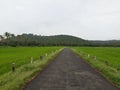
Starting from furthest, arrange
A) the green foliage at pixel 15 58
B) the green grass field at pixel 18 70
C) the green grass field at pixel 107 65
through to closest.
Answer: the green foliage at pixel 15 58 < the green grass field at pixel 107 65 < the green grass field at pixel 18 70

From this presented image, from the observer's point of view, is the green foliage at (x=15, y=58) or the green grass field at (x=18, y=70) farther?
the green foliage at (x=15, y=58)

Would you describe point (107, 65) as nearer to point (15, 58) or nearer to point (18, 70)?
point (18, 70)

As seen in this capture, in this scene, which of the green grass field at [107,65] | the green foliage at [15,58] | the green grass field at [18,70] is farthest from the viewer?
the green foliage at [15,58]

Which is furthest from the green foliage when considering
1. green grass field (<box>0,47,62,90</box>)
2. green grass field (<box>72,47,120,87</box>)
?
green grass field (<box>72,47,120,87</box>)

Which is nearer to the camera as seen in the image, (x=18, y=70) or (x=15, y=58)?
(x=18, y=70)

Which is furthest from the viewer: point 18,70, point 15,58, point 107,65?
point 15,58

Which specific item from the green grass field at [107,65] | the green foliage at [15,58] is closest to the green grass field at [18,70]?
the green foliage at [15,58]

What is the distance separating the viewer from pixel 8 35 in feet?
Result: 642

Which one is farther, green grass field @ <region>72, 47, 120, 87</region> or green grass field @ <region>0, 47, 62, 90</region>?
green grass field @ <region>72, 47, 120, 87</region>

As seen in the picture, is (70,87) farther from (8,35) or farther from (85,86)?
(8,35)

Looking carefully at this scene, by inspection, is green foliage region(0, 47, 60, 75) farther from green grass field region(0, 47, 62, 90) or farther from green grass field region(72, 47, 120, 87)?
green grass field region(72, 47, 120, 87)

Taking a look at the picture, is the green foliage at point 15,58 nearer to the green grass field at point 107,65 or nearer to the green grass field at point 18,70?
the green grass field at point 18,70

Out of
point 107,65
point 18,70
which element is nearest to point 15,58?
point 107,65

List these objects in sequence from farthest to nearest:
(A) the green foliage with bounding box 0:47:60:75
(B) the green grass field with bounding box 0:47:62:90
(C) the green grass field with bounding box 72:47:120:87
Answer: (A) the green foliage with bounding box 0:47:60:75, (C) the green grass field with bounding box 72:47:120:87, (B) the green grass field with bounding box 0:47:62:90
